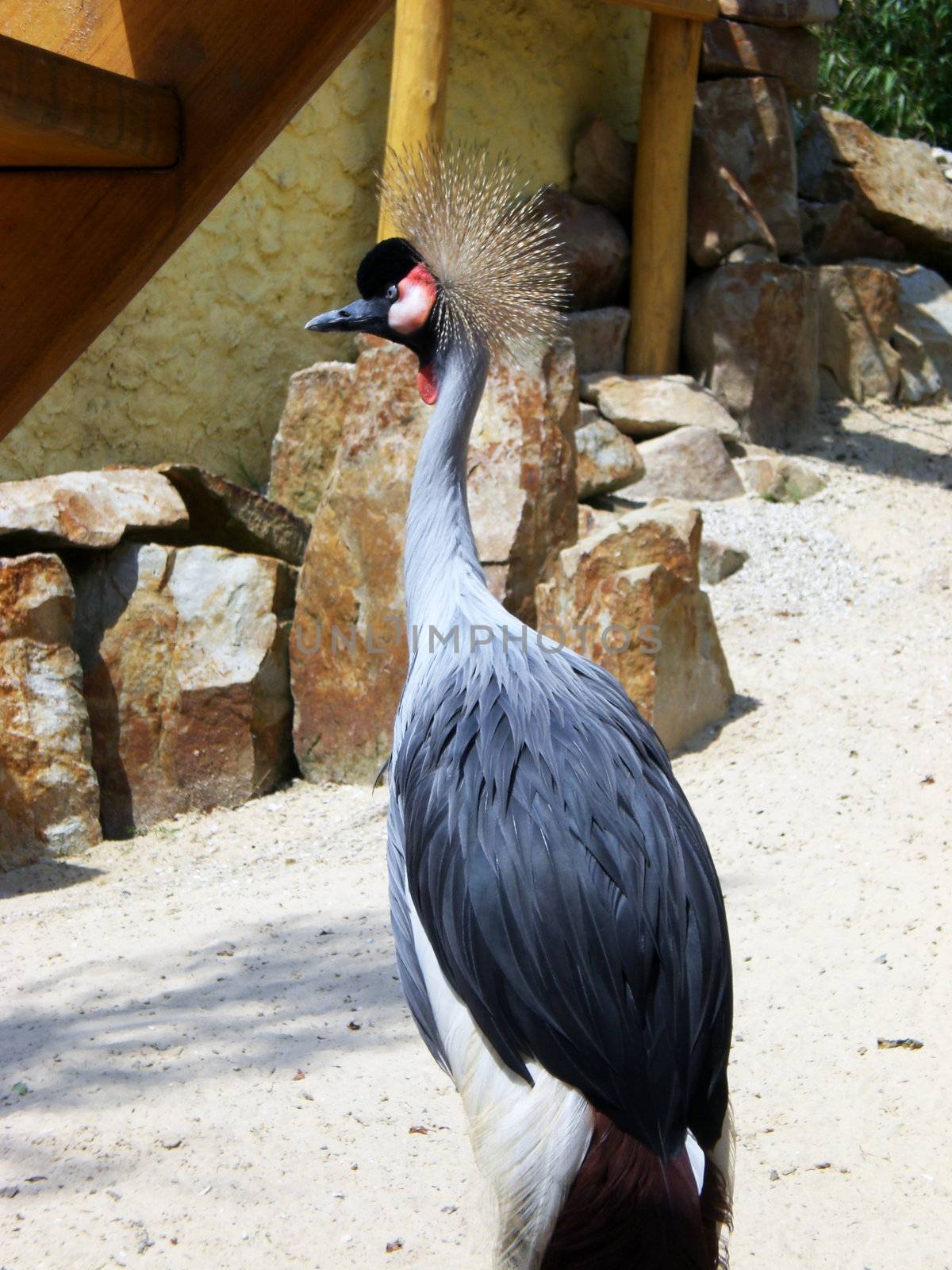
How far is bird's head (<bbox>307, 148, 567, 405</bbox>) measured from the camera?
2484mm

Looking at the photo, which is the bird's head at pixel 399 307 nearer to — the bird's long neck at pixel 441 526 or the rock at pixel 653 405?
the bird's long neck at pixel 441 526

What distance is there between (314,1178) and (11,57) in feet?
6.50

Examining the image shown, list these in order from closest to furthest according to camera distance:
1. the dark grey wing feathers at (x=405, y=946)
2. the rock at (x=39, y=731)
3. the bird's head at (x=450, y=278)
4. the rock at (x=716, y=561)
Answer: the dark grey wing feathers at (x=405, y=946) < the bird's head at (x=450, y=278) < the rock at (x=39, y=731) < the rock at (x=716, y=561)

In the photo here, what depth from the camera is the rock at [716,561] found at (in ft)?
18.5

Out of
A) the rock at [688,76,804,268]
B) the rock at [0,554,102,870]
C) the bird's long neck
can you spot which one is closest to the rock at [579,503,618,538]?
the rock at [0,554,102,870]

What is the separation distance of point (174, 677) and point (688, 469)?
3.02 meters

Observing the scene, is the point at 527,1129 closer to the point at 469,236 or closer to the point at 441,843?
the point at 441,843

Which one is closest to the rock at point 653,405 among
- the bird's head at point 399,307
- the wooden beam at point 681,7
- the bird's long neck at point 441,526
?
the wooden beam at point 681,7

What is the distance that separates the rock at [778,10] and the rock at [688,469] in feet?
7.74

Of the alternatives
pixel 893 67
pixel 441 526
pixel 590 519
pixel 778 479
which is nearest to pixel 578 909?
pixel 441 526

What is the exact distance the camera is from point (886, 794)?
389 centimetres

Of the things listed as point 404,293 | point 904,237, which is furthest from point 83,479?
point 904,237

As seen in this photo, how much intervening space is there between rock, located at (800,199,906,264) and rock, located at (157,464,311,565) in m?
4.23

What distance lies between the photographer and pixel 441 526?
7.55 ft
